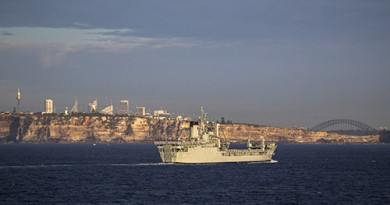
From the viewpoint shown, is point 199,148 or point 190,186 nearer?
point 190,186

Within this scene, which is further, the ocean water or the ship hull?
the ship hull

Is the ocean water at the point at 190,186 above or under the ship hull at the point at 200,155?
under

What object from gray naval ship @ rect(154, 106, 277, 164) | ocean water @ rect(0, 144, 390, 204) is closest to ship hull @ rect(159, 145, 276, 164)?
gray naval ship @ rect(154, 106, 277, 164)

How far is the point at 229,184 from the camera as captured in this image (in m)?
90.2

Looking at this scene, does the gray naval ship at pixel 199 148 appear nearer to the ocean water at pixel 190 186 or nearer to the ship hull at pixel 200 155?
the ship hull at pixel 200 155

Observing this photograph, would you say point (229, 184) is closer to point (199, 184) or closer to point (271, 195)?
point (199, 184)

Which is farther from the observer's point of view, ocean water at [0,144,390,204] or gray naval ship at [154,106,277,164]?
gray naval ship at [154,106,277,164]

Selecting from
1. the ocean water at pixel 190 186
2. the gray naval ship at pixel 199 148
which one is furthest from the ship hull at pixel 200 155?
the ocean water at pixel 190 186

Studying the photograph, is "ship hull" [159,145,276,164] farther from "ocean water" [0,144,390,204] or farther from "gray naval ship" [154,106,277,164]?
"ocean water" [0,144,390,204]

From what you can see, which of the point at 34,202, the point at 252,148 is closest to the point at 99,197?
the point at 34,202

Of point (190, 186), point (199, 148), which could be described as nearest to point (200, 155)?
point (199, 148)

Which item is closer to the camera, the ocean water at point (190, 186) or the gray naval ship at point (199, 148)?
the ocean water at point (190, 186)

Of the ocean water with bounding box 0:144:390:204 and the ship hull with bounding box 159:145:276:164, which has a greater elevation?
the ship hull with bounding box 159:145:276:164

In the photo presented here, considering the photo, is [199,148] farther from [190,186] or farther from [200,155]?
[190,186]
